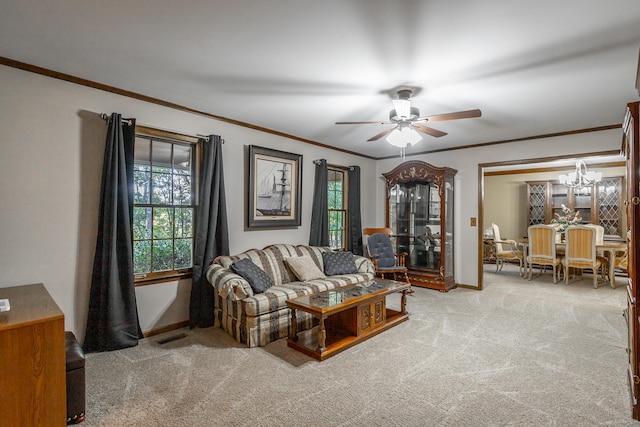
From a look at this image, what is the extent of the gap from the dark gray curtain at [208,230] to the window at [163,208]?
0.17 metres

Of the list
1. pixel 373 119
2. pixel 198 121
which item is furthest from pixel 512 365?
pixel 198 121

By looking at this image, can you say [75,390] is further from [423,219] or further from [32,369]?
[423,219]

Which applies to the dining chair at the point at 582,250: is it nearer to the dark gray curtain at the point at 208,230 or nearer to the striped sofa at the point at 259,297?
the striped sofa at the point at 259,297

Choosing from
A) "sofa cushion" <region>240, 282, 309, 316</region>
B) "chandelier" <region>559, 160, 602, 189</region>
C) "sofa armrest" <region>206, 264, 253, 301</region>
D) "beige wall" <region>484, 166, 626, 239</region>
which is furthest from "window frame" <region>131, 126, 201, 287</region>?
"beige wall" <region>484, 166, 626, 239</region>

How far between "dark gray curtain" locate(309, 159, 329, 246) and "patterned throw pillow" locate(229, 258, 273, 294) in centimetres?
160

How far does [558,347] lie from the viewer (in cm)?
320

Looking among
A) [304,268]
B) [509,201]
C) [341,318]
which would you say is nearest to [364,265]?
[304,268]

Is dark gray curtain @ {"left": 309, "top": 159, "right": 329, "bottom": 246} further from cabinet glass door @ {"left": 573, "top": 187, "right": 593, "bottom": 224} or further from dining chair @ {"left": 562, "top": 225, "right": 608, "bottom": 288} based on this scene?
cabinet glass door @ {"left": 573, "top": 187, "right": 593, "bottom": 224}

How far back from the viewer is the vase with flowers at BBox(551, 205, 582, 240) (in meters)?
6.84

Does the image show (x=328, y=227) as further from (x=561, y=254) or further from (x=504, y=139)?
(x=561, y=254)

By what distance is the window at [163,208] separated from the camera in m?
3.53

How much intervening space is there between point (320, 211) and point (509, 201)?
241 inches

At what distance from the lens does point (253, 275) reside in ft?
11.7

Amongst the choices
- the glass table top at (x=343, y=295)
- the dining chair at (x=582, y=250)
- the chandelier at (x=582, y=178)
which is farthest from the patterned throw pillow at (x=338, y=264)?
the chandelier at (x=582, y=178)
